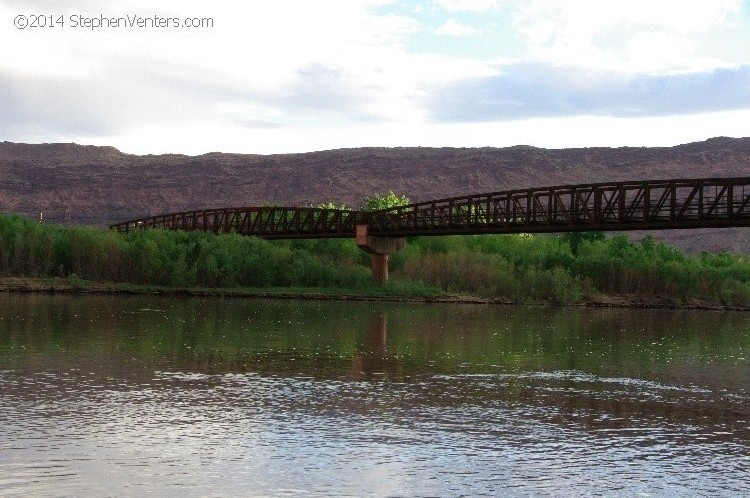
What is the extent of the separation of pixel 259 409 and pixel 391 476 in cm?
600

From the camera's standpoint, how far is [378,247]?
8875cm

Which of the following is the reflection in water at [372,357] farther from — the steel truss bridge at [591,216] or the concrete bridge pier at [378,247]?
the concrete bridge pier at [378,247]

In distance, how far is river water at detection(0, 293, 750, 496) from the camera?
14.8 m

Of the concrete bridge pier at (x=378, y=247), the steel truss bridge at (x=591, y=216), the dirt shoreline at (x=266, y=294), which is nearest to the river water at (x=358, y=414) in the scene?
the steel truss bridge at (x=591, y=216)

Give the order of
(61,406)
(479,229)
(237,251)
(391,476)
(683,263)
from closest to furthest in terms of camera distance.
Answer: (391,476)
(61,406)
(479,229)
(237,251)
(683,263)

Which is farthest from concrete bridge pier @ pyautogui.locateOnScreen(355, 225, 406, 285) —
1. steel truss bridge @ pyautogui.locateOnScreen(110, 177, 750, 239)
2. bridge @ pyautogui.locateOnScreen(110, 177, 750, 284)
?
steel truss bridge @ pyautogui.locateOnScreen(110, 177, 750, 239)

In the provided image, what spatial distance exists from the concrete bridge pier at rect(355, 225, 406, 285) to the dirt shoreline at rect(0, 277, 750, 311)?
6.04 m

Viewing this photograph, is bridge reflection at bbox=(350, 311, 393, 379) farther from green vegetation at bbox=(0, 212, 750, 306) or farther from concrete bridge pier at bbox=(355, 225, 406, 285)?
concrete bridge pier at bbox=(355, 225, 406, 285)

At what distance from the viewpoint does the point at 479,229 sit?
82.0 metres

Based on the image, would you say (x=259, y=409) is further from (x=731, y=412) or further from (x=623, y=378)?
(x=623, y=378)

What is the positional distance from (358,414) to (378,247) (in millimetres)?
68676

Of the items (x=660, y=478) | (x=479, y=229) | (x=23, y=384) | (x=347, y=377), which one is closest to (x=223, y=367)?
(x=347, y=377)

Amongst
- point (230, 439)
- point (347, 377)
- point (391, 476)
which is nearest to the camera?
point (391, 476)

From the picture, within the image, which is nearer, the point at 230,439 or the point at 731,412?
the point at 230,439
